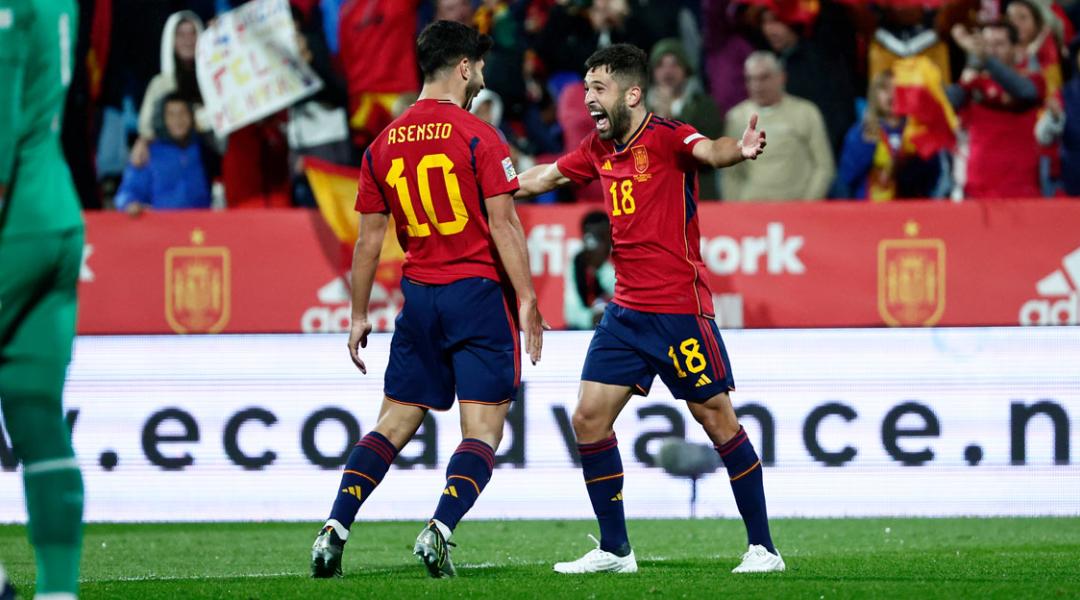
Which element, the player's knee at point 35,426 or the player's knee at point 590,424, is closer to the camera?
the player's knee at point 35,426

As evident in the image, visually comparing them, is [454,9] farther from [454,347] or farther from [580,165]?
[454,347]

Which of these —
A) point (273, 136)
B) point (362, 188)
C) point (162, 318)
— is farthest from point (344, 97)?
point (362, 188)

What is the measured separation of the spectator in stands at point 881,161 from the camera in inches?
507

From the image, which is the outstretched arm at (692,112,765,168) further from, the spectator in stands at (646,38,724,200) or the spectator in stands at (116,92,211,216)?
the spectator in stands at (116,92,211,216)

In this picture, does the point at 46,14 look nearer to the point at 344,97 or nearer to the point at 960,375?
the point at 960,375

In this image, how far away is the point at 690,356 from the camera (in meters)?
6.88

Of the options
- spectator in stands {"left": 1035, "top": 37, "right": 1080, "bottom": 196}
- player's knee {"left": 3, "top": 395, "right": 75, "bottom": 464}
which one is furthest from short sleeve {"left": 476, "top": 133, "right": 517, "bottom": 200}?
spectator in stands {"left": 1035, "top": 37, "right": 1080, "bottom": 196}

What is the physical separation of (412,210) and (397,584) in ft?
4.97

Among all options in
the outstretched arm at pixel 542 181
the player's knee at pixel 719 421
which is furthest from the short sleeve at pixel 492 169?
the player's knee at pixel 719 421

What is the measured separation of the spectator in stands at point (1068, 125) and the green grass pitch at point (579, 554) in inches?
153

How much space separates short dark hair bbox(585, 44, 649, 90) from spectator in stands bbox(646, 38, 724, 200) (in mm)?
5705

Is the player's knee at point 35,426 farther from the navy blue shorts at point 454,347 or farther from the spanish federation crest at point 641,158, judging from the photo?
the spanish federation crest at point 641,158

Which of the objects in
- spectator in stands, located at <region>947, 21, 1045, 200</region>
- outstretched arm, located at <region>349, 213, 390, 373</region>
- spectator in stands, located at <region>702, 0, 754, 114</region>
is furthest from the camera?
spectator in stands, located at <region>702, 0, 754, 114</region>

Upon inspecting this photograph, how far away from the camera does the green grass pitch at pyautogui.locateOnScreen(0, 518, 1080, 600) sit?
6.04 metres
